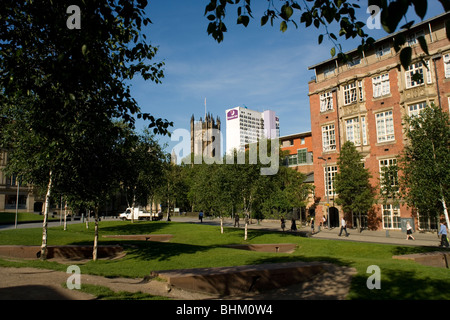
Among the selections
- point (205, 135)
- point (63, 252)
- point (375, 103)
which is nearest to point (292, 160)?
point (375, 103)

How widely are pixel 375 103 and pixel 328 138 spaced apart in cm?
748

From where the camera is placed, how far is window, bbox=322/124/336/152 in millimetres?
42531

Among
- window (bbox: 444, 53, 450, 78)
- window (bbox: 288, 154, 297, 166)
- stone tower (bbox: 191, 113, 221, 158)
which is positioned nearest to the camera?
window (bbox: 444, 53, 450, 78)

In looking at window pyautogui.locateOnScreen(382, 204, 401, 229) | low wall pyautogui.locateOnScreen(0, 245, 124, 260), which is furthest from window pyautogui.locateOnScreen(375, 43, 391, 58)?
low wall pyautogui.locateOnScreen(0, 245, 124, 260)

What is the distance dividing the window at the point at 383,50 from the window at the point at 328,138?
1022 cm

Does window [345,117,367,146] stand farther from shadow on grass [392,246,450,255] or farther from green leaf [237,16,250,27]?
green leaf [237,16,250,27]

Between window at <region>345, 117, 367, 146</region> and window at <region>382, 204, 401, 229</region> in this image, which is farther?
window at <region>345, 117, 367, 146</region>

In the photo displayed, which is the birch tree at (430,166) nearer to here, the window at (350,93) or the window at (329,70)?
the window at (350,93)

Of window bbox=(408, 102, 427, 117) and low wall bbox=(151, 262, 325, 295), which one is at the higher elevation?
window bbox=(408, 102, 427, 117)

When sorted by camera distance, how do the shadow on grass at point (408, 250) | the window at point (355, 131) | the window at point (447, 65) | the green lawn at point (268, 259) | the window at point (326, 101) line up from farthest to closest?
the window at point (326, 101) → the window at point (355, 131) → the window at point (447, 65) → the shadow on grass at point (408, 250) → the green lawn at point (268, 259)

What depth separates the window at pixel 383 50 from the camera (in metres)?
37.7

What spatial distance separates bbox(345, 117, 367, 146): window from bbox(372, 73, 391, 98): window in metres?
3.43

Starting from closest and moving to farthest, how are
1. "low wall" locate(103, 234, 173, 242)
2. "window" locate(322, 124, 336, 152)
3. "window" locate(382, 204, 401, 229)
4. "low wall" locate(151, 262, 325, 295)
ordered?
1. "low wall" locate(151, 262, 325, 295)
2. "low wall" locate(103, 234, 173, 242)
3. "window" locate(382, 204, 401, 229)
4. "window" locate(322, 124, 336, 152)

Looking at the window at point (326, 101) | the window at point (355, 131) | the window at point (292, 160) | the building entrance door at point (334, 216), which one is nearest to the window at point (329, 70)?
the window at point (326, 101)
